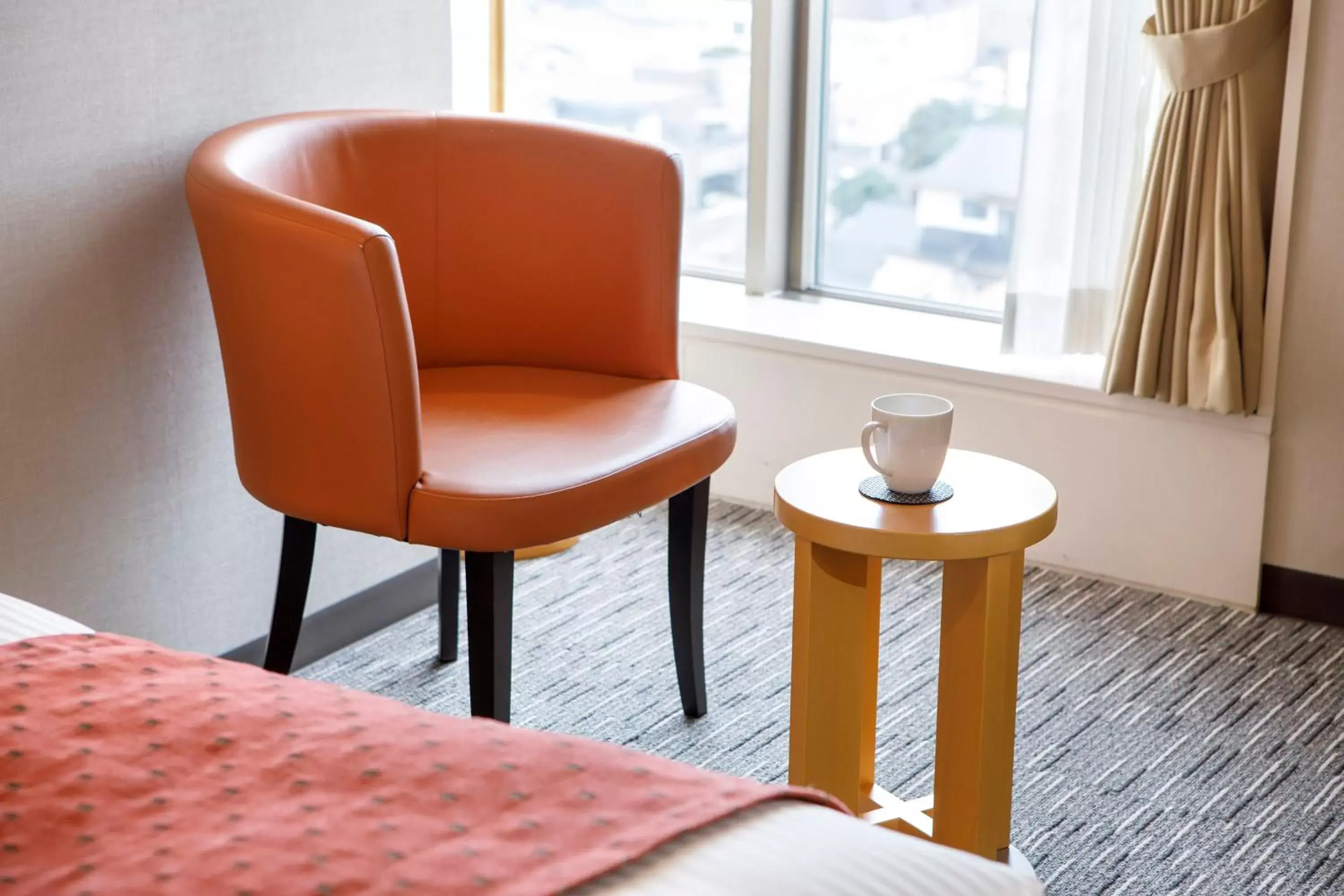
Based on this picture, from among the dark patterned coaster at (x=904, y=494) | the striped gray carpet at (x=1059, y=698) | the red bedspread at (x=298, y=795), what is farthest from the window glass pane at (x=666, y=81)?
the red bedspread at (x=298, y=795)

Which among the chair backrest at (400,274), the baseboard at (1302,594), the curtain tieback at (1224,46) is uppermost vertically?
the curtain tieback at (1224,46)

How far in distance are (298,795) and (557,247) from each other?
1410 mm

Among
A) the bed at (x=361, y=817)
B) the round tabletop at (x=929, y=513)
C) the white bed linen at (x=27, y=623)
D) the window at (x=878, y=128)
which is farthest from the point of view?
the window at (x=878, y=128)

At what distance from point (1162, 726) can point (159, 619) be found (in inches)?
58.6

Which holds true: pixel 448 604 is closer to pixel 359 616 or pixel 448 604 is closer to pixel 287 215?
pixel 359 616

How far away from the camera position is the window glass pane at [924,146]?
3059mm

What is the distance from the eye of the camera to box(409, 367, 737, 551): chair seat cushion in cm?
181

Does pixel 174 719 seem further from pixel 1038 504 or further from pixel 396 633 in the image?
pixel 396 633

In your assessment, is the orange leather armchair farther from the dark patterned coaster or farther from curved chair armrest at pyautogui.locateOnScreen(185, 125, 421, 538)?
the dark patterned coaster

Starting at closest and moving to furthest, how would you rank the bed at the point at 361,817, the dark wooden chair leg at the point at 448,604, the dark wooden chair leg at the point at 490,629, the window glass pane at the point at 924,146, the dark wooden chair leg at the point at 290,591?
1. the bed at the point at 361,817
2. the dark wooden chair leg at the point at 490,629
3. the dark wooden chair leg at the point at 290,591
4. the dark wooden chair leg at the point at 448,604
5. the window glass pane at the point at 924,146

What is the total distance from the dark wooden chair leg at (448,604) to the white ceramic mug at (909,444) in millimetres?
864

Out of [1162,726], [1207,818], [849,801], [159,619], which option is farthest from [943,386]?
[159,619]

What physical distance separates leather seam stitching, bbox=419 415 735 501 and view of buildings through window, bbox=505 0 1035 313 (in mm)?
1233

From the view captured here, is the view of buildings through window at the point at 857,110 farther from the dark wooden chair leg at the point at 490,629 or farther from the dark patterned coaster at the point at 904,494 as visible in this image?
the dark wooden chair leg at the point at 490,629
